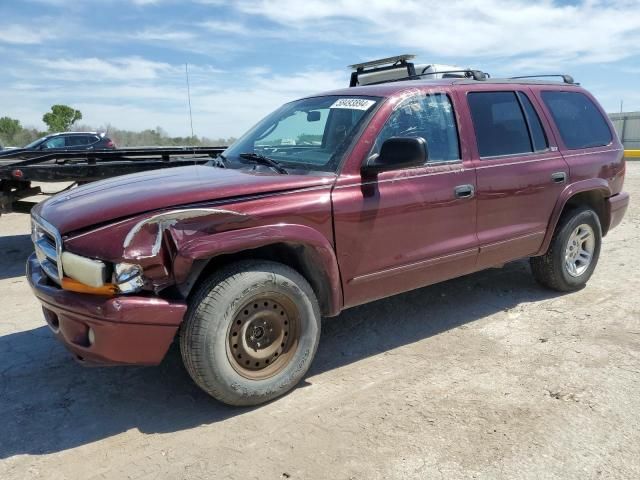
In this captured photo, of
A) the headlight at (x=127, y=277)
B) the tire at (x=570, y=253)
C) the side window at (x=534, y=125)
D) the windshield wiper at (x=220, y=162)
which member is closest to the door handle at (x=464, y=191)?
the side window at (x=534, y=125)

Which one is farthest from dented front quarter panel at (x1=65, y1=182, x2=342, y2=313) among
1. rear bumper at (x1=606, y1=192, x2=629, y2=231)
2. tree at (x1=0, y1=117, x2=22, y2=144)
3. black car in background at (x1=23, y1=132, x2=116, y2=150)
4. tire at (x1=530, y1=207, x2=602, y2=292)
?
tree at (x1=0, y1=117, x2=22, y2=144)

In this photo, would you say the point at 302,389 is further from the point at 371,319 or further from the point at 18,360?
the point at 18,360

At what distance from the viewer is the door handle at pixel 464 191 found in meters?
3.97

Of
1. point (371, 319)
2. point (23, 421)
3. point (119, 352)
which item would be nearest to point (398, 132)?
point (371, 319)

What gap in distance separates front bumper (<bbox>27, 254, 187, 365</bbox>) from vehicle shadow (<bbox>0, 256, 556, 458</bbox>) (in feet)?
1.41

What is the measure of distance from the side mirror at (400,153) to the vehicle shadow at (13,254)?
4.92 metres

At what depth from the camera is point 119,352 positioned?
2.85 metres

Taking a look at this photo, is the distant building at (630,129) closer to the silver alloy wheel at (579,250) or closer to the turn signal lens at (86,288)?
the silver alloy wheel at (579,250)

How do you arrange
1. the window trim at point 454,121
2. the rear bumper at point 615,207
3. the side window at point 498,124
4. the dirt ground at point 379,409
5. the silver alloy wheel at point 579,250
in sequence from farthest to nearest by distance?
the rear bumper at point 615,207
the silver alloy wheel at point 579,250
the side window at point 498,124
the window trim at point 454,121
the dirt ground at point 379,409

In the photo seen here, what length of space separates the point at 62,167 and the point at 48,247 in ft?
11.7

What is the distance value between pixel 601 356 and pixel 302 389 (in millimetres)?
2115

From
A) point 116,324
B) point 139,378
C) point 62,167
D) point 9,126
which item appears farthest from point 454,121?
point 9,126

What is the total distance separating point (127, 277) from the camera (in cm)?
280

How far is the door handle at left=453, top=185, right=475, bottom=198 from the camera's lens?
3.97 meters
